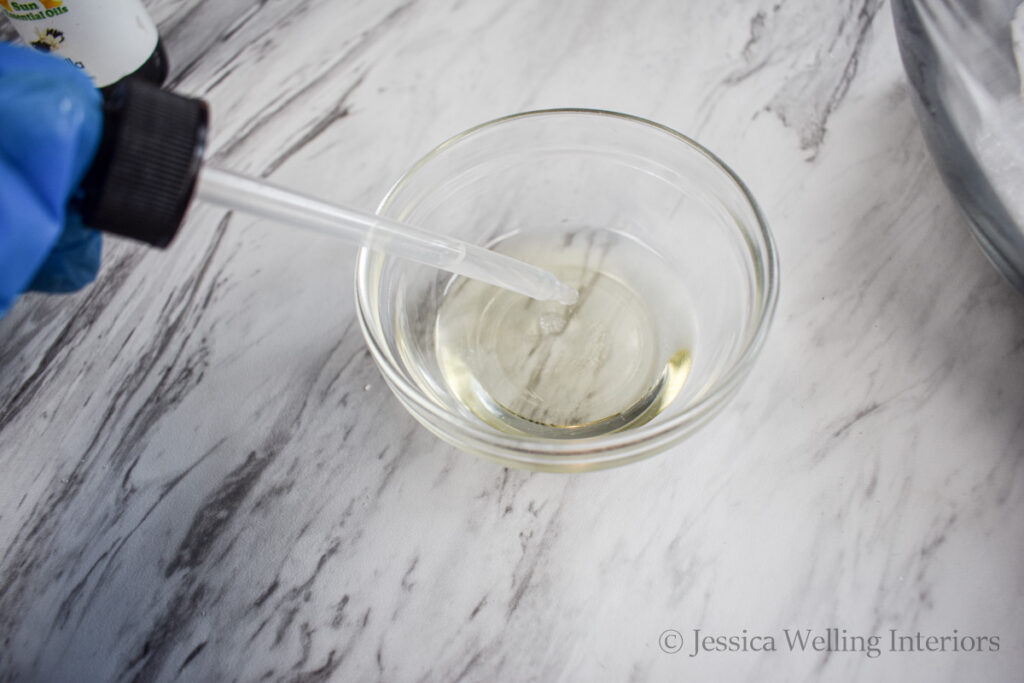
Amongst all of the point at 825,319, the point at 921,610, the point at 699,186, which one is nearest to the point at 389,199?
the point at 699,186

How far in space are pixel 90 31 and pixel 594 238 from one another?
0.55 metres

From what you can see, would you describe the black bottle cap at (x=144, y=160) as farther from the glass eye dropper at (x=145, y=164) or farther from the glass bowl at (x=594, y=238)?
the glass bowl at (x=594, y=238)

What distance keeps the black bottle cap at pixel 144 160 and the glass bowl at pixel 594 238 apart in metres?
0.19

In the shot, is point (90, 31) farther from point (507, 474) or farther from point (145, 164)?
point (507, 474)

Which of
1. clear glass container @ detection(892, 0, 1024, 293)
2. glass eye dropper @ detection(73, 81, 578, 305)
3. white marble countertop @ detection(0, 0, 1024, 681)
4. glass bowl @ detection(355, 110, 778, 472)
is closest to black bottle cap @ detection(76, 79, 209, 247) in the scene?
glass eye dropper @ detection(73, 81, 578, 305)

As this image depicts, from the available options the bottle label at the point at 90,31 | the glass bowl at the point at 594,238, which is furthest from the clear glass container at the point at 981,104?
the bottle label at the point at 90,31

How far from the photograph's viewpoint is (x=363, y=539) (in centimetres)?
66

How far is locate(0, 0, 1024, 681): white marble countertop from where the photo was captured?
624 millimetres

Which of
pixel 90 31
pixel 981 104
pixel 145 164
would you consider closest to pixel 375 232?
pixel 145 164

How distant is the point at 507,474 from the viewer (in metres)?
0.69

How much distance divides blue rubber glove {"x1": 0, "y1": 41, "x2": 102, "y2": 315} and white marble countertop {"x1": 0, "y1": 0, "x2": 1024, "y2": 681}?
0.94 feet

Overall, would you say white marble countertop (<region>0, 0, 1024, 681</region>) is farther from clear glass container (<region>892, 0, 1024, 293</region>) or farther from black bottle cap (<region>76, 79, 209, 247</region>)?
black bottle cap (<region>76, 79, 209, 247</region>)

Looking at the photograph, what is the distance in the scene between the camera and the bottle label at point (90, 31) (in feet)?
2.36

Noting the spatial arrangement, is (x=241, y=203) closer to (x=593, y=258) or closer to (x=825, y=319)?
(x=593, y=258)
